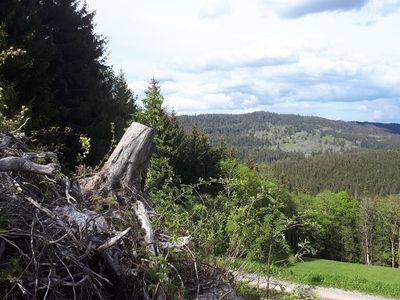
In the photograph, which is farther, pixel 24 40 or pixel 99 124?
pixel 99 124

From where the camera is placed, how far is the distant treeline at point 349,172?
6334 inches

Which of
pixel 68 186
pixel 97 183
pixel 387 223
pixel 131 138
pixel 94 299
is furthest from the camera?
pixel 387 223

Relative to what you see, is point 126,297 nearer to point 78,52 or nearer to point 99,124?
point 99,124

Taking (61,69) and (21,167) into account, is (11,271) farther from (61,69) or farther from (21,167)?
(61,69)

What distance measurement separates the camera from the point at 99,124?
20328mm

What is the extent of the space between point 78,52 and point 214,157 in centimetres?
1939

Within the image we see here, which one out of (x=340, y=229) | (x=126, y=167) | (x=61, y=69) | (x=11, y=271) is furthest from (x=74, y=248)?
(x=340, y=229)

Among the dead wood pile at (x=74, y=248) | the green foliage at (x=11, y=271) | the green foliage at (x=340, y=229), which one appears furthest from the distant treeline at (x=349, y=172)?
the green foliage at (x=11, y=271)

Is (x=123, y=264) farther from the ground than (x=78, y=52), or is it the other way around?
(x=78, y=52)

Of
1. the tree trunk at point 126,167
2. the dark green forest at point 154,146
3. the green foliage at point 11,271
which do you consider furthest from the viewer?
the dark green forest at point 154,146

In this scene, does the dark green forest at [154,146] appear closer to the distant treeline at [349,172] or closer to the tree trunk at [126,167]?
the tree trunk at [126,167]

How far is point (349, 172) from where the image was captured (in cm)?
18125

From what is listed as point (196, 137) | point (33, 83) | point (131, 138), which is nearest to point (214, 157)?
point (196, 137)

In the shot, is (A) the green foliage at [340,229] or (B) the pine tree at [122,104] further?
(A) the green foliage at [340,229]
